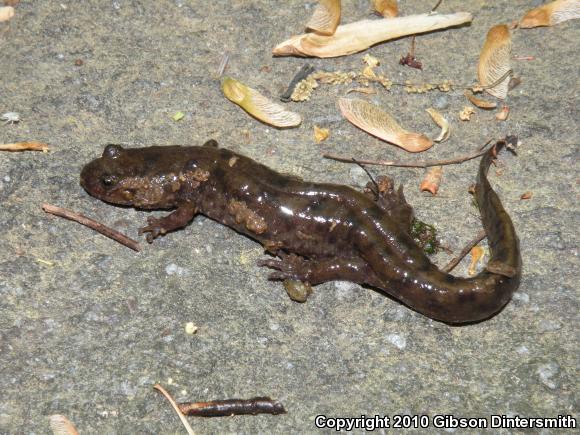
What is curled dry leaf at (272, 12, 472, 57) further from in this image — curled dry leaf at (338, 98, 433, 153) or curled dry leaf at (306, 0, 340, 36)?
curled dry leaf at (338, 98, 433, 153)

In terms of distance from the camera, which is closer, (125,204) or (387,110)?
(125,204)

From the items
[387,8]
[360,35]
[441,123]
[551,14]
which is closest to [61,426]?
[441,123]

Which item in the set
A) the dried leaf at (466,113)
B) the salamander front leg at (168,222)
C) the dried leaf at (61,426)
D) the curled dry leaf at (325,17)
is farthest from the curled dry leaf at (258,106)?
the dried leaf at (61,426)

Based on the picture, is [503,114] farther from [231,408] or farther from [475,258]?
[231,408]

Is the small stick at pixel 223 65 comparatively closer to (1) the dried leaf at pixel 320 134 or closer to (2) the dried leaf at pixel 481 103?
(1) the dried leaf at pixel 320 134

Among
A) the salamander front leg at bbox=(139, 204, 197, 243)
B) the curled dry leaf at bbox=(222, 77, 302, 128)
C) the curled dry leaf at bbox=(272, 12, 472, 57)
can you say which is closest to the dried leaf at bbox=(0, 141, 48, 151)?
the salamander front leg at bbox=(139, 204, 197, 243)

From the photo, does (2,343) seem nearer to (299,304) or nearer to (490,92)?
(299,304)

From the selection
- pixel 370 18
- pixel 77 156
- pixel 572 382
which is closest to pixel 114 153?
pixel 77 156
